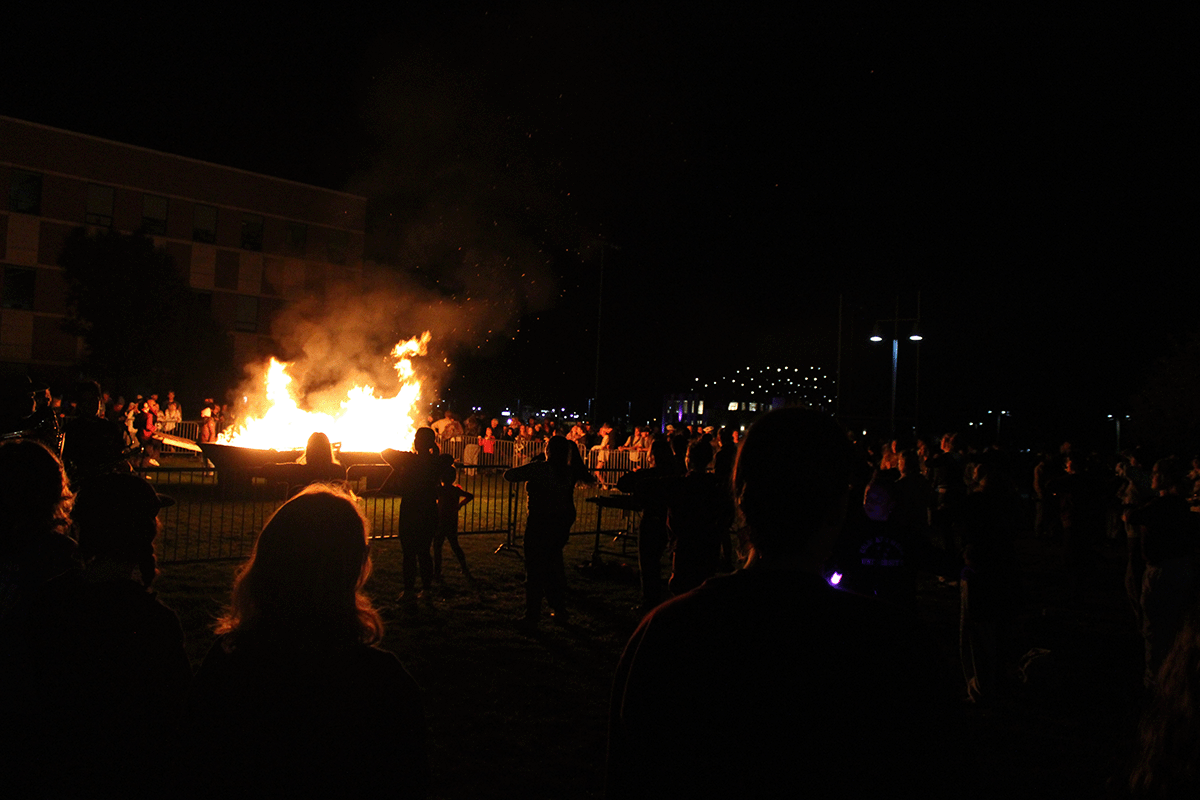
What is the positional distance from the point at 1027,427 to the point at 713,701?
5487cm

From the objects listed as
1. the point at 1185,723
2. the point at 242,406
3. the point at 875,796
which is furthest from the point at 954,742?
the point at 242,406

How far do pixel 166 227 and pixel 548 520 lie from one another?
41.7m

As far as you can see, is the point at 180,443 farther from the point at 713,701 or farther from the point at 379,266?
the point at 379,266

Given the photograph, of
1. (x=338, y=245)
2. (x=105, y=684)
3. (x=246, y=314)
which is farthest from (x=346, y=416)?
(x=338, y=245)

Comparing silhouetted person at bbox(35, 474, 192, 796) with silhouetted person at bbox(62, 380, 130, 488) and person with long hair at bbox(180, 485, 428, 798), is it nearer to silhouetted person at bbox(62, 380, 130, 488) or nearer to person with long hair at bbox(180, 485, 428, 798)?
person with long hair at bbox(180, 485, 428, 798)

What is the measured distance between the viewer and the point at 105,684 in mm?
2471

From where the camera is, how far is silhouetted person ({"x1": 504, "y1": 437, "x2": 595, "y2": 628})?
757cm

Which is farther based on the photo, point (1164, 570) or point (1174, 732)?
point (1164, 570)

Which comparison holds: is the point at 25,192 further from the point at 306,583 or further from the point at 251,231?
the point at 306,583

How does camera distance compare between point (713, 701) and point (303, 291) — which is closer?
point (713, 701)

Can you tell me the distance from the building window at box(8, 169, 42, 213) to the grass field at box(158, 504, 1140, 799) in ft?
124

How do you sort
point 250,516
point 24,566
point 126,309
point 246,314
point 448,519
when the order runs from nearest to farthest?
point 24,566
point 448,519
point 250,516
point 126,309
point 246,314

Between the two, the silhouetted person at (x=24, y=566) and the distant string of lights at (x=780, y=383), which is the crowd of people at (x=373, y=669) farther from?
the distant string of lights at (x=780, y=383)

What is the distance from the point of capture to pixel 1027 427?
49.3 m
